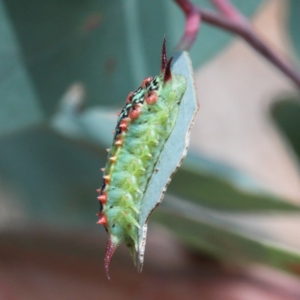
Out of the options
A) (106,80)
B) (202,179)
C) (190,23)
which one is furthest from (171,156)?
(106,80)

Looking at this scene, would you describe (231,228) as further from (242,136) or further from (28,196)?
(242,136)

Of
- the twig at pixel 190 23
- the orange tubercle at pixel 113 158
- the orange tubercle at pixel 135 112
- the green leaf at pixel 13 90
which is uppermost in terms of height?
the twig at pixel 190 23

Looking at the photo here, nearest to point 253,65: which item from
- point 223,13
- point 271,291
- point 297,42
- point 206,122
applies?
point 206,122

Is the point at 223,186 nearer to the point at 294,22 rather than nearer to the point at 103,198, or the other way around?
the point at 103,198

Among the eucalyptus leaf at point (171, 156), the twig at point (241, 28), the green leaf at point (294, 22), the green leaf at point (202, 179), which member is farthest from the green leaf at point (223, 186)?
the green leaf at point (294, 22)

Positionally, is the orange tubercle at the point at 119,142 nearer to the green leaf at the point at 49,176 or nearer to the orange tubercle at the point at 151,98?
the orange tubercle at the point at 151,98

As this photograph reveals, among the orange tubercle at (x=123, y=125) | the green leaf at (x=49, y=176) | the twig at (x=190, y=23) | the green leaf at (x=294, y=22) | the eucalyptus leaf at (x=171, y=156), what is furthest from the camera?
the green leaf at (x=49, y=176)

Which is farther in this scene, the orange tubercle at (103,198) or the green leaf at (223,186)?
the green leaf at (223,186)

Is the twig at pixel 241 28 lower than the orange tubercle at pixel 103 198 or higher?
higher
